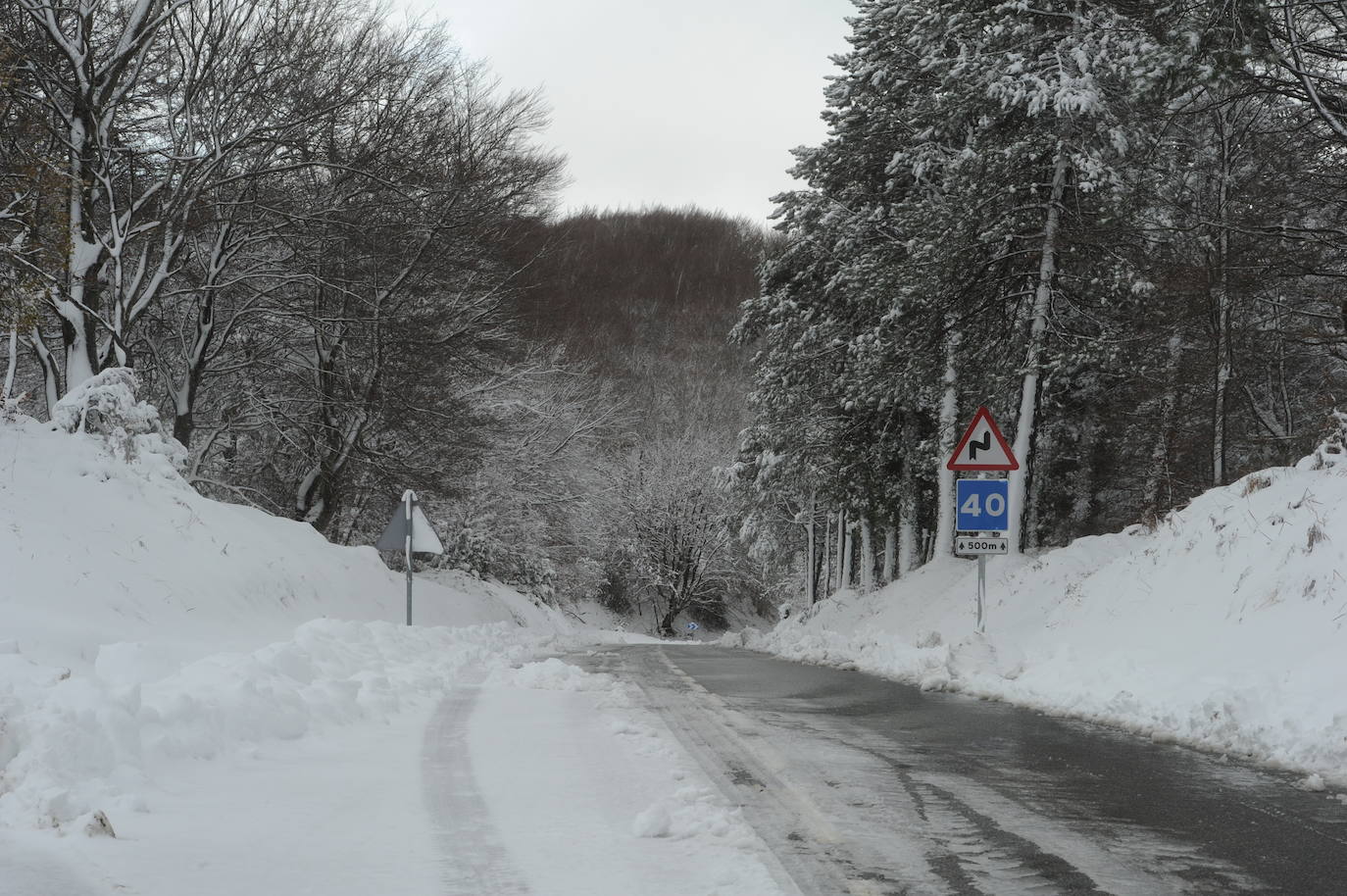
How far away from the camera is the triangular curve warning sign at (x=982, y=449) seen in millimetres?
13555

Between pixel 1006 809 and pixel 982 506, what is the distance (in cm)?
850

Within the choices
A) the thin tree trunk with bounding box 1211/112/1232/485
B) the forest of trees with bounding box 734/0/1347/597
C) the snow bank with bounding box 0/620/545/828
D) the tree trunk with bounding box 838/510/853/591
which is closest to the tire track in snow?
the snow bank with bounding box 0/620/545/828

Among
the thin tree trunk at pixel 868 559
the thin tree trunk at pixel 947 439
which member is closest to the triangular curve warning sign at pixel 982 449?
the thin tree trunk at pixel 947 439

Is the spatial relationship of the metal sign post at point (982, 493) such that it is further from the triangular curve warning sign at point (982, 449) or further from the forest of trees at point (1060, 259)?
the forest of trees at point (1060, 259)

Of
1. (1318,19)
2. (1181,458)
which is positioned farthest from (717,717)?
(1181,458)

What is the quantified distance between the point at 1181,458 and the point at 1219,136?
8921mm

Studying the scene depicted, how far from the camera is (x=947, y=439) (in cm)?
2308

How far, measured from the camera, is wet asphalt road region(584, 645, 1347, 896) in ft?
13.7

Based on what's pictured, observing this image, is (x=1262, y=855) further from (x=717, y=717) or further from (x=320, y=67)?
(x=320, y=67)

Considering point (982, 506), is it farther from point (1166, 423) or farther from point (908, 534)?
point (1166, 423)

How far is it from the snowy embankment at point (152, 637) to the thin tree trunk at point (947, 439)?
353 inches

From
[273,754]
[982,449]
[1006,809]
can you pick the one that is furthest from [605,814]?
[982,449]

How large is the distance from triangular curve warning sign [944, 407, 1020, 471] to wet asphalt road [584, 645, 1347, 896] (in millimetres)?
5052

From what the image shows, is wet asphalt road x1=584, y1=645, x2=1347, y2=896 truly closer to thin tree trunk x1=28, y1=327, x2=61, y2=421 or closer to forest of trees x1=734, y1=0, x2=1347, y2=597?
forest of trees x1=734, y1=0, x2=1347, y2=597
